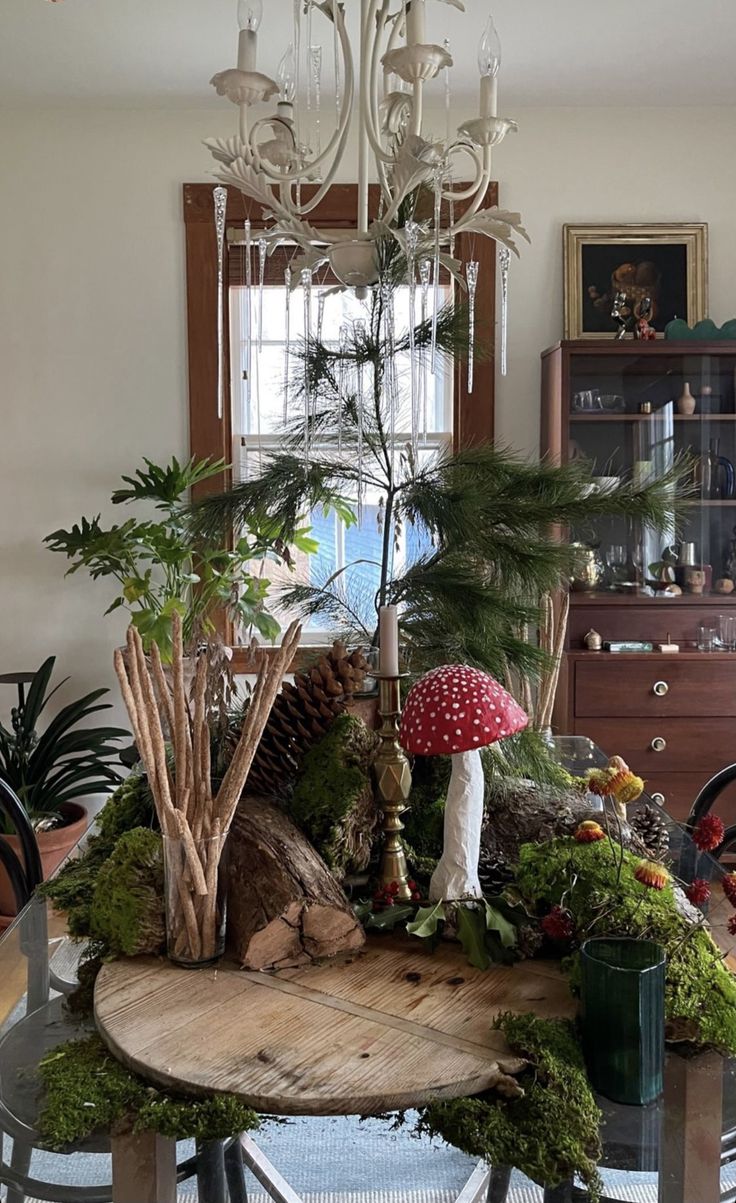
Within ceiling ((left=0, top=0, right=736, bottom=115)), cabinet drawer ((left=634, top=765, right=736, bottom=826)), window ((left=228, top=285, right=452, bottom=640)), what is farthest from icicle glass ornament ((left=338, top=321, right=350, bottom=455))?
cabinet drawer ((left=634, top=765, right=736, bottom=826))

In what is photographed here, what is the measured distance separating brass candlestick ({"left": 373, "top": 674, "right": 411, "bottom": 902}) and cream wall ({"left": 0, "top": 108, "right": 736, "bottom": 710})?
2.62 m

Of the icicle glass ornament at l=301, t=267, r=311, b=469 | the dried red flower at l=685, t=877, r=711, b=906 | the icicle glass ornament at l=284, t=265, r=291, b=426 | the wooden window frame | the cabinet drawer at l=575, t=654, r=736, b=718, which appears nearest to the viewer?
the dried red flower at l=685, t=877, r=711, b=906

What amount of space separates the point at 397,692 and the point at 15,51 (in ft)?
9.42

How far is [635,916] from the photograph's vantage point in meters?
0.96

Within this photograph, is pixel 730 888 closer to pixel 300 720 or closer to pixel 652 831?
pixel 652 831

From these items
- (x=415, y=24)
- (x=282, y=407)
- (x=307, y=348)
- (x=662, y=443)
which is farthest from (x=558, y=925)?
(x=282, y=407)

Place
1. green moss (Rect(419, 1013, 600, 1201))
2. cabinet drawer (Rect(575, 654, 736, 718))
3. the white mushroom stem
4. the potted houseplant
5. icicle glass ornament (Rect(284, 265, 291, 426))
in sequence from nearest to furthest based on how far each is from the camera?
green moss (Rect(419, 1013, 600, 1201)) < the white mushroom stem < icicle glass ornament (Rect(284, 265, 291, 426)) < the potted houseplant < cabinet drawer (Rect(575, 654, 736, 718))

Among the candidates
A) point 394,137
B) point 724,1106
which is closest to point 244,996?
point 724,1106

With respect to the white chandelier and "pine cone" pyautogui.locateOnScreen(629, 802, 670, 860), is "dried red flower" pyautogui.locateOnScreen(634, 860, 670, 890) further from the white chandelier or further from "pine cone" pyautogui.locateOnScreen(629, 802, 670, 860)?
the white chandelier

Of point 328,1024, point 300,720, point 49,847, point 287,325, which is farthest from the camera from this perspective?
point 49,847

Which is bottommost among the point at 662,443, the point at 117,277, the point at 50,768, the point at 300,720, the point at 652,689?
the point at 50,768

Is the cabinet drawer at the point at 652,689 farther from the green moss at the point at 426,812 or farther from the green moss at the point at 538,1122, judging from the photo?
the green moss at the point at 538,1122

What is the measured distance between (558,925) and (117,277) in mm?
3197

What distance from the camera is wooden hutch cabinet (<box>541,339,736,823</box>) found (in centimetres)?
324
